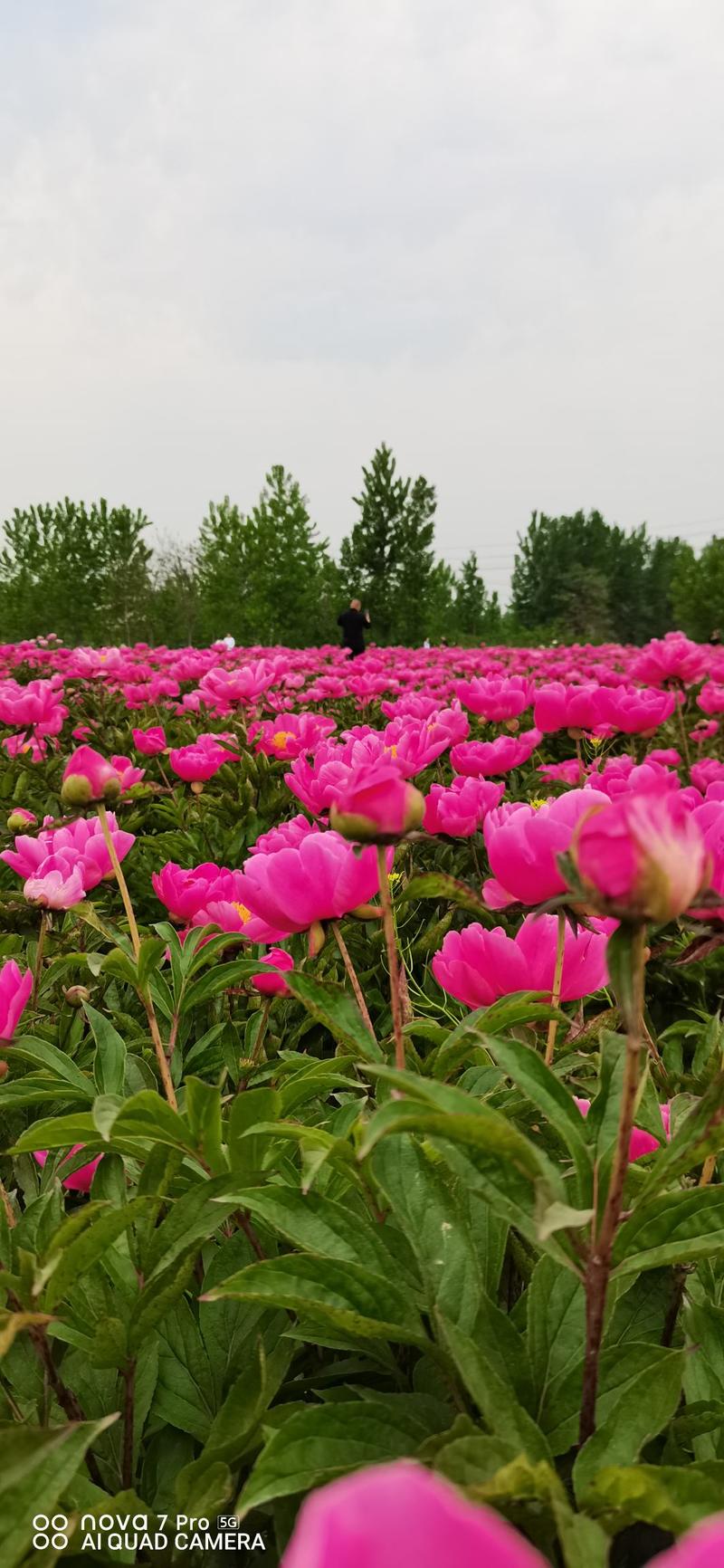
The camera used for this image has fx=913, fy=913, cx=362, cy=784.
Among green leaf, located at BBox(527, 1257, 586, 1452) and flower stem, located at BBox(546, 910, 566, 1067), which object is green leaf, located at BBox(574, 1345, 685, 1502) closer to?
green leaf, located at BBox(527, 1257, 586, 1452)

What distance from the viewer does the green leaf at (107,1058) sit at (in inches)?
38.6

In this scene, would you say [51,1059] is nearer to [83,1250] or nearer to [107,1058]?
[107,1058]

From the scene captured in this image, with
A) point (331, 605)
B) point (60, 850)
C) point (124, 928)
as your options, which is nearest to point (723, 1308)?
point (60, 850)

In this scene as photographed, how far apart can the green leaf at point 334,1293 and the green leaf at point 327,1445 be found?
4 cm

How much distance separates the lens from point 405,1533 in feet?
0.71

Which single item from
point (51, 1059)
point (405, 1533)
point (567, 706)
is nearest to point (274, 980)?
point (51, 1059)

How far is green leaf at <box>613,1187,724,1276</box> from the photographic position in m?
0.57

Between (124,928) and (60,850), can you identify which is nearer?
(60,850)

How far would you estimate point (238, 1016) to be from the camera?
5.92 ft

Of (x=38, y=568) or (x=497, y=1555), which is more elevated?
(x=38, y=568)

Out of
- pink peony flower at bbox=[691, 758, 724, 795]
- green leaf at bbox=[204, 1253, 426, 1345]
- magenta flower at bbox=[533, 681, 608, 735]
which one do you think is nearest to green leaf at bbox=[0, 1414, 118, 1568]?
green leaf at bbox=[204, 1253, 426, 1345]

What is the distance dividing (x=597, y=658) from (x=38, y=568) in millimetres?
22241

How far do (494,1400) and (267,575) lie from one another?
94.5 ft

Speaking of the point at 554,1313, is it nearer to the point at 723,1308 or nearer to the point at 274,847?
the point at 723,1308
